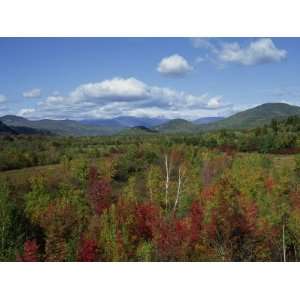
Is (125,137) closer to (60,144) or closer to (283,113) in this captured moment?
(60,144)

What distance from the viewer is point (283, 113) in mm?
18047

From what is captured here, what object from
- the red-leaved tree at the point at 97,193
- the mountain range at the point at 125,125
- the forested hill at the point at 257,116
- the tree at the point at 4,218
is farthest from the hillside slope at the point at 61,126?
the forested hill at the point at 257,116

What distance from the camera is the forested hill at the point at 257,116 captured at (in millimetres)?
16141

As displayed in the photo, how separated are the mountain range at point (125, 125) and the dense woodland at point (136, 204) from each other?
34cm

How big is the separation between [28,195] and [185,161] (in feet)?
21.8

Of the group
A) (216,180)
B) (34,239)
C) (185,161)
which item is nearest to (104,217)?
(34,239)

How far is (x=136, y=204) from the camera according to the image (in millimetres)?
14266

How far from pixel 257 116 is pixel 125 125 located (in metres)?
7.11

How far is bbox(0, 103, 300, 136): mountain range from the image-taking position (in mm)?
13500

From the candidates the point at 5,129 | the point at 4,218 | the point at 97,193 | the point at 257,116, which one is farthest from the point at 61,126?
the point at 257,116
